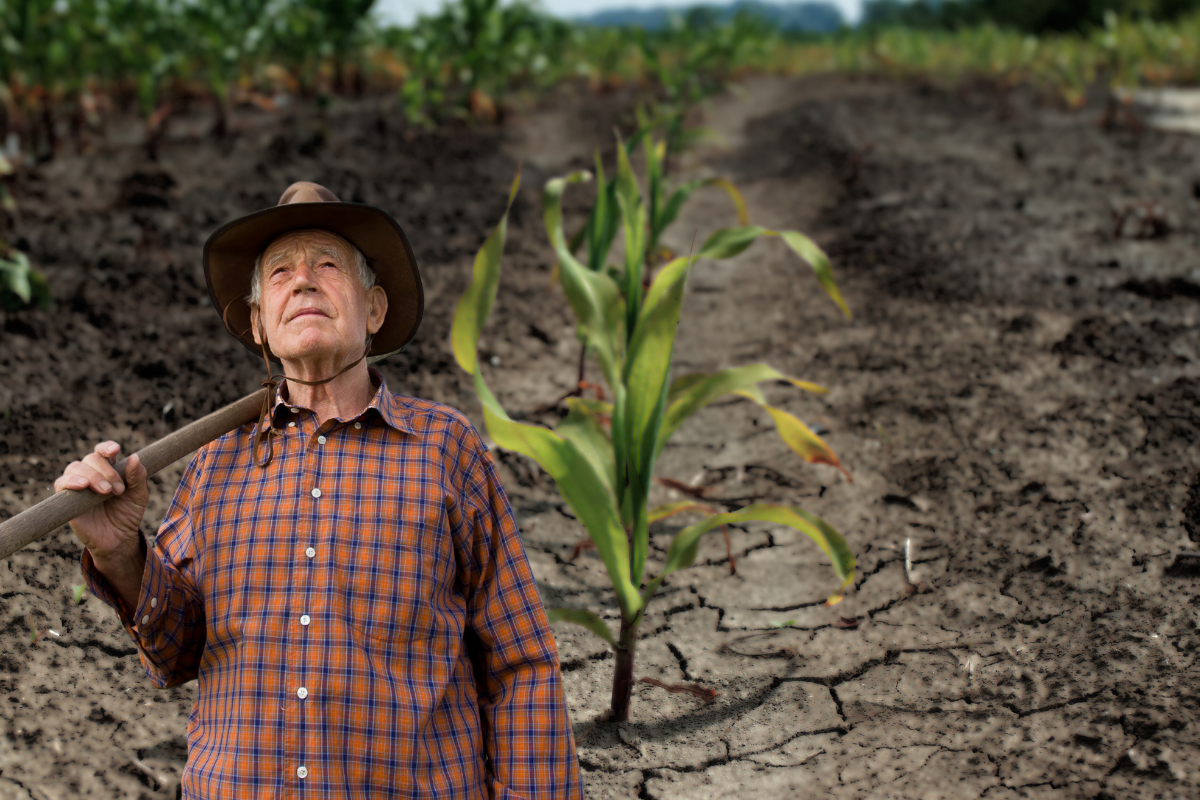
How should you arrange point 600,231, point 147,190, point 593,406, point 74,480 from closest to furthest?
point 74,480
point 593,406
point 600,231
point 147,190

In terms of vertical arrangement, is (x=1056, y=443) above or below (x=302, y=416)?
below

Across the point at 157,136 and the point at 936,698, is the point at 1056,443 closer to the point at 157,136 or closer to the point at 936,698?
the point at 936,698

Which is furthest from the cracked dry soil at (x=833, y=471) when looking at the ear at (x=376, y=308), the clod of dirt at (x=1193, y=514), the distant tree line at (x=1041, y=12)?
the distant tree line at (x=1041, y=12)

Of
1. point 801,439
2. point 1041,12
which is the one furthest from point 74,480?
point 1041,12

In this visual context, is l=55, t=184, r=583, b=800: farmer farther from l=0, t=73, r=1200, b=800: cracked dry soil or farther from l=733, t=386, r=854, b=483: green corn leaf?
l=733, t=386, r=854, b=483: green corn leaf

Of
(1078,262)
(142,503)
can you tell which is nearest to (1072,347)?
(1078,262)

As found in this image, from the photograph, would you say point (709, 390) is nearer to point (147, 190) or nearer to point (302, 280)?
point (302, 280)

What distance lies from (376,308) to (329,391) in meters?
0.14

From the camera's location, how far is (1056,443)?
2172mm

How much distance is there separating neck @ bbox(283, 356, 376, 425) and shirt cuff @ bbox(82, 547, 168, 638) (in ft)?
0.78

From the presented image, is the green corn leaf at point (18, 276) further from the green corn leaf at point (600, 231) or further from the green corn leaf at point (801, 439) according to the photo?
the green corn leaf at point (801, 439)

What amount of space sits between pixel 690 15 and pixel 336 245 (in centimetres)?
1071

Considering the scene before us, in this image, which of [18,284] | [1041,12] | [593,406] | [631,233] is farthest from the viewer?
[1041,12]

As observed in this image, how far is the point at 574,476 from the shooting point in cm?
130
